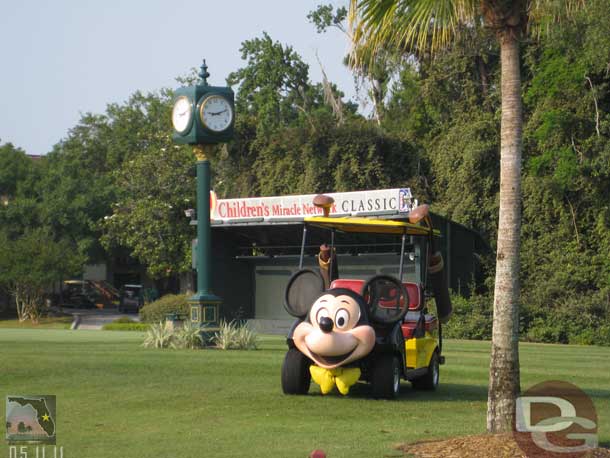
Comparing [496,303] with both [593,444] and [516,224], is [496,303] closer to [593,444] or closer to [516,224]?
[516,224]

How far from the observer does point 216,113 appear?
2425 centimetres

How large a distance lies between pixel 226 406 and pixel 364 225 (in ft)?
11.1

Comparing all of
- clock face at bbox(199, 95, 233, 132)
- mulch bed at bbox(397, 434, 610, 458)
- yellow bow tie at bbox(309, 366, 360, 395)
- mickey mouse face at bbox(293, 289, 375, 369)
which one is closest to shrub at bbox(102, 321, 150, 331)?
clock face at bbox(199, 95, 233, 132)

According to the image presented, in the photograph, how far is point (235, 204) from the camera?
37.3 metres

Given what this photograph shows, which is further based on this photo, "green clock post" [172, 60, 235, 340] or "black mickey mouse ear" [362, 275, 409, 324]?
"green clock post" [172, 60, 235, 340]

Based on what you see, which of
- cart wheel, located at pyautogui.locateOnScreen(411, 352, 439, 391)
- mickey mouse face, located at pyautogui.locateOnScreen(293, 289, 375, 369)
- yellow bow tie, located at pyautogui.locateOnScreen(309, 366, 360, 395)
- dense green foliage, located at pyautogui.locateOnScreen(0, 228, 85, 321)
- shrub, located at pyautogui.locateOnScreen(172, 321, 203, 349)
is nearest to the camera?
mickey mouse face, located at pyautogui.locateOnScreen(293, 289, 375, 369)

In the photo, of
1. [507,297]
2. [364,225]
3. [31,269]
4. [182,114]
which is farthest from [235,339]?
[31,269]

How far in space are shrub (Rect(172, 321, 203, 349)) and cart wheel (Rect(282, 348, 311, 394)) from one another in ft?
30.1

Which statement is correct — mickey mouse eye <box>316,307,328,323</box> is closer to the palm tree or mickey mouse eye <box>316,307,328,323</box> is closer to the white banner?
the palm tree

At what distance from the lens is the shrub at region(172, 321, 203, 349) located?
74.9ft

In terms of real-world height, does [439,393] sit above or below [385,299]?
below

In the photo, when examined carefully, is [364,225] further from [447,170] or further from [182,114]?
[447,170]

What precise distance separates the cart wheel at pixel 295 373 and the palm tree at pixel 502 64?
165 inches

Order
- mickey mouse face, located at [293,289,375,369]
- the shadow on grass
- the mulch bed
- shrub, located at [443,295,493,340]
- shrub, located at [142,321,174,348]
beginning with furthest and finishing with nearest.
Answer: shrub, located at [443,295,493,340]
shrub, located at [142,321,174,348]
the shadow on grass
mickey mouse face, located at [293,289,375,369]
the mulch bed
